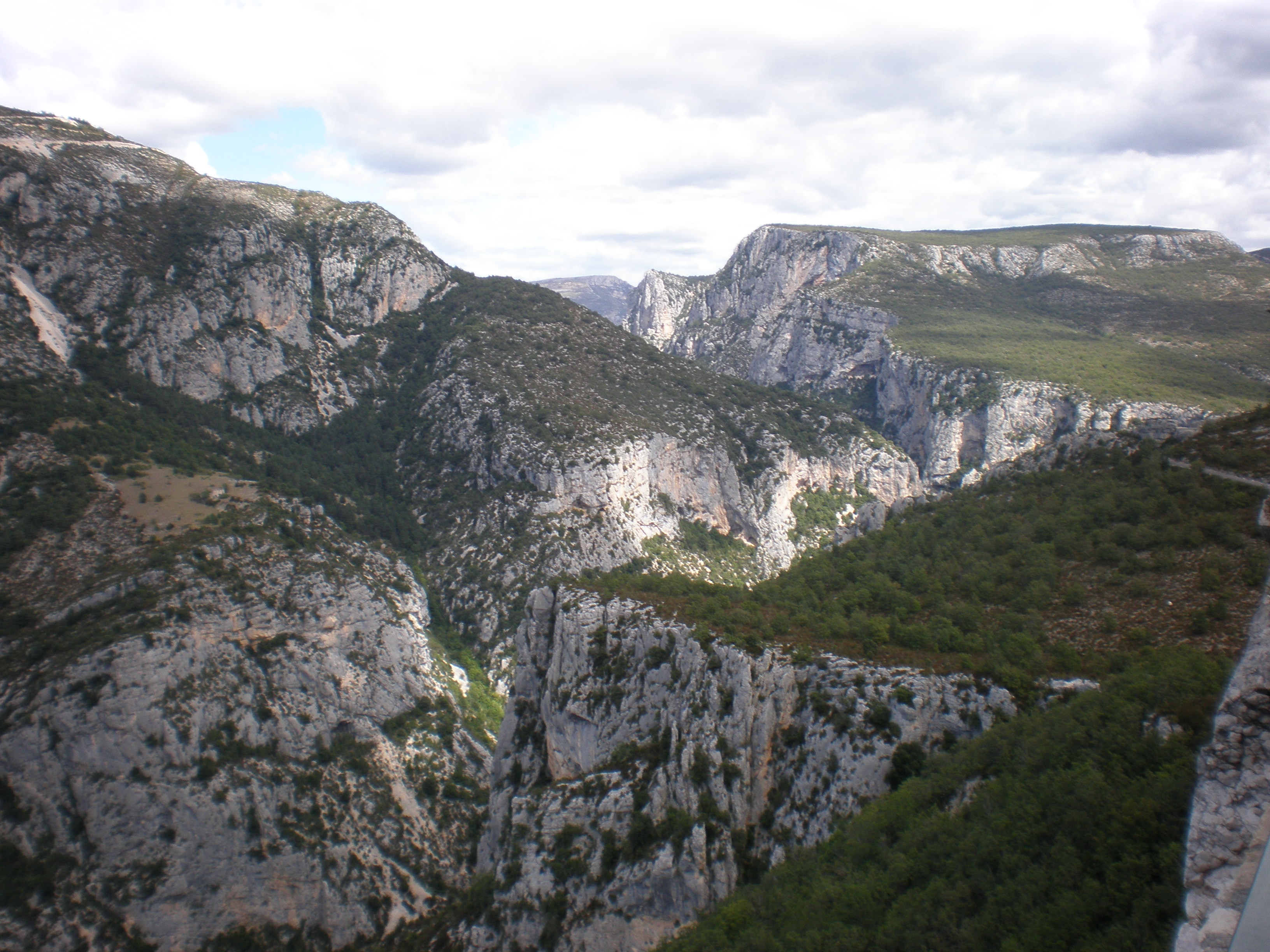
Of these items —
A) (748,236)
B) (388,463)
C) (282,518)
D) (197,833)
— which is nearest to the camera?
(197,833)

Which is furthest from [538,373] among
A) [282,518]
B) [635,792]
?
[635,792]

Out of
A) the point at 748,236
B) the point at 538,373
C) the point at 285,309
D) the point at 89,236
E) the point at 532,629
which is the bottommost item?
the point at 532,629

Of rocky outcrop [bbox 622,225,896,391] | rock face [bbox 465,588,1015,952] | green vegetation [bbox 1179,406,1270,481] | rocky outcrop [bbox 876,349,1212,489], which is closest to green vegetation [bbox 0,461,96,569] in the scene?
rock face [bbox 465,588,1015,952]

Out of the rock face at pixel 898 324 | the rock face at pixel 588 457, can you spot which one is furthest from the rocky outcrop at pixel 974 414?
the rock face at pixel 588 457

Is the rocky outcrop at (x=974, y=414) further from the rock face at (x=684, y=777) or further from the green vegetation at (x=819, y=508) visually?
the rock face at (x=684, y=777)

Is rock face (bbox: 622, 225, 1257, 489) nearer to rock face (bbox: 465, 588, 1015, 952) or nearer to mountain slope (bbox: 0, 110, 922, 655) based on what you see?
mountain slope (bbox: 0, 110, 922, 655)

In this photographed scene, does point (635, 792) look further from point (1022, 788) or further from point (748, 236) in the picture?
point (748, 236)

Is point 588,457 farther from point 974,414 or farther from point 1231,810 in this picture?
point 974,414
